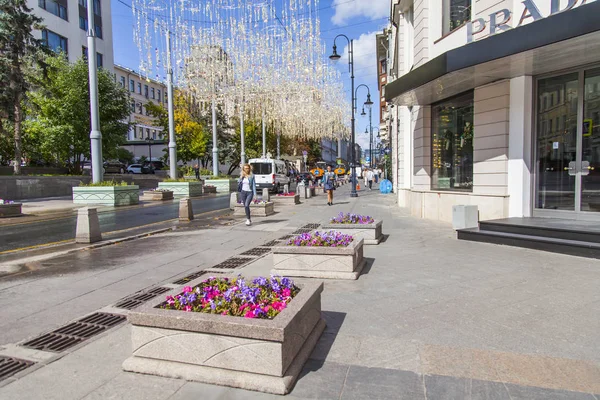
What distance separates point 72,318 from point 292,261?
10.0 feet

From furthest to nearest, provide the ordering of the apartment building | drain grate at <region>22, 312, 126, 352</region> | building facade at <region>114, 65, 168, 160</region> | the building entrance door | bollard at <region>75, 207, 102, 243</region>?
building facade at <region>114, 65, 168, 160</region>, the apartment building, bollard at <region>75, 207, 102, 243</region>, the building entrance door, drain grate at <region>22, 312, 126, 352</region>

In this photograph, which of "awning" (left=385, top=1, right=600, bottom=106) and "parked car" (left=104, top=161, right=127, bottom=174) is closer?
"awning" (left=385, top=1, right=600, bottom=106)

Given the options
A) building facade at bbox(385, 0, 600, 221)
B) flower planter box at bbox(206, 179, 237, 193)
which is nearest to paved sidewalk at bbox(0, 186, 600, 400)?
building facade at bbox(385, 0, 600, 221)

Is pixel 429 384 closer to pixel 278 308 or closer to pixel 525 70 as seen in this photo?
pixel 278 308

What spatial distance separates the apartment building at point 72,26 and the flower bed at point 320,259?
4053 cm

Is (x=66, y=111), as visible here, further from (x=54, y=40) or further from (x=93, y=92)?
(x=54, y=40)

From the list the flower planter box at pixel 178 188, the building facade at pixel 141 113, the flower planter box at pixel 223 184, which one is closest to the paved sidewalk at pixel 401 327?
the flower planter box at pixel 178 188

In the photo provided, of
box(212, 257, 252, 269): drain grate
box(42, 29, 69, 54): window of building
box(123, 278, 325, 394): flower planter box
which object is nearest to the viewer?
box(123, 278, 325, 394): flower planter box

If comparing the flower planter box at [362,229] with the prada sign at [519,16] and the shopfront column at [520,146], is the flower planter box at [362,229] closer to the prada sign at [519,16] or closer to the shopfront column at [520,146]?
the shopfront column at [520,146]

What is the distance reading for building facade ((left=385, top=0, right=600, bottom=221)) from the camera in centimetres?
812

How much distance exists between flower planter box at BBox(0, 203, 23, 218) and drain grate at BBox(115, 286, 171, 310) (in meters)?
12.8

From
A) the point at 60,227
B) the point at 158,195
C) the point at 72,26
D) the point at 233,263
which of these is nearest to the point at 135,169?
the point at 72,26

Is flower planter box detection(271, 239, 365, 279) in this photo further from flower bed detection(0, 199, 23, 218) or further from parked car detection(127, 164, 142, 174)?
parked car detection(127, 164, 142, 174)

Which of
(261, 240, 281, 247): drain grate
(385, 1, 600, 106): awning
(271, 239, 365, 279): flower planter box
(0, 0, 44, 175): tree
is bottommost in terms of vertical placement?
(261, 240, 281, 247): drain grate
